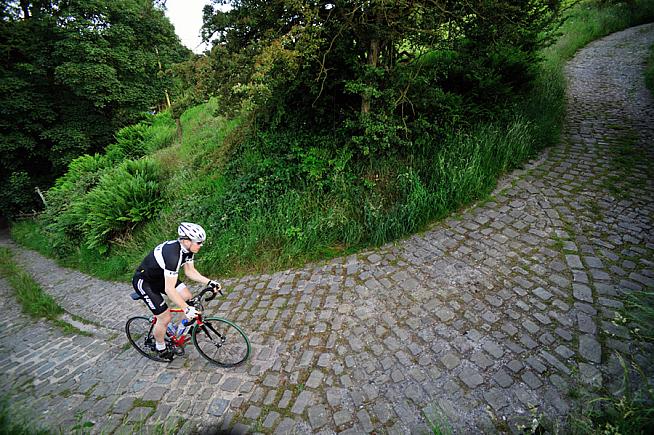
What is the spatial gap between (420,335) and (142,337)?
4118 millimetres

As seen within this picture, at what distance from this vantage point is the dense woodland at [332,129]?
4266 mm

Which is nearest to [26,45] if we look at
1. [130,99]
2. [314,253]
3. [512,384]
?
[130,99]

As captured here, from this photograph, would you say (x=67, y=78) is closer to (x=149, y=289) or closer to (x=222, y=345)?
(x=149, y=289)

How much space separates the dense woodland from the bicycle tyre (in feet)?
4.78

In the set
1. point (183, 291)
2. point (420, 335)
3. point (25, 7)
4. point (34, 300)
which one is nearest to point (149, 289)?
point (183, 291)

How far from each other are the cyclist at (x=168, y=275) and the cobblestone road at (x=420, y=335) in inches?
27.2

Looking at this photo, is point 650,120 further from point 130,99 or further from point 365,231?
point 130,99

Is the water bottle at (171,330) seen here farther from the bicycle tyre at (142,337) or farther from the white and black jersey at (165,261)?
the white and black jersey at (165,261)

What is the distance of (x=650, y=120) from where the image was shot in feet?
22.0

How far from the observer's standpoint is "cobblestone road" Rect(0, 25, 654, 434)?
290 centimetres

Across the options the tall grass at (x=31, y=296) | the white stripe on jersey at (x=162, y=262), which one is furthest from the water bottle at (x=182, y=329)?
the tall grass at (x=31, y=296)

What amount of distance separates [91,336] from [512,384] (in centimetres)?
613

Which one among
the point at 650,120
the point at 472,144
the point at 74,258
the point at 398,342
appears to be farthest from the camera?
the point at 74,258

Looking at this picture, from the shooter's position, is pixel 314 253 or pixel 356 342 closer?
pixel 356 342
